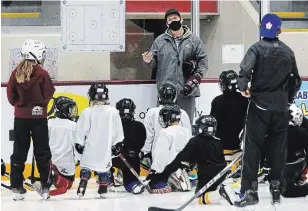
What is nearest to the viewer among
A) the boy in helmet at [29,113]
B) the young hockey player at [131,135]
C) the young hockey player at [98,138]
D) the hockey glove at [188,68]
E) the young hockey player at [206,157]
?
the young hockey player at [206,157]

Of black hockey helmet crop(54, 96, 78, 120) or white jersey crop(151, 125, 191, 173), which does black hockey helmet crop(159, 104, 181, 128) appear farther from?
black hockey helmet crop(54, 96, 78, 120)

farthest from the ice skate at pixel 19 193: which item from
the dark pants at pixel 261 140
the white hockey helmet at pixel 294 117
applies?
the white hockey helmet at pixel 294 117

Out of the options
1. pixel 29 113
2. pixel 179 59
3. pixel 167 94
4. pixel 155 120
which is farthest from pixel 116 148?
pixel 179 59

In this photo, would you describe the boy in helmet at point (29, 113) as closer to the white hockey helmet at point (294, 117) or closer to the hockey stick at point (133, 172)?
the hockey stick at point (133, 172)

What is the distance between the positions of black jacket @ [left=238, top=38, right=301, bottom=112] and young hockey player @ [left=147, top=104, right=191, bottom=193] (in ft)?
3.87

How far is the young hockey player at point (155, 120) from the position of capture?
5734 mm

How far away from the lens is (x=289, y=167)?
515 cm

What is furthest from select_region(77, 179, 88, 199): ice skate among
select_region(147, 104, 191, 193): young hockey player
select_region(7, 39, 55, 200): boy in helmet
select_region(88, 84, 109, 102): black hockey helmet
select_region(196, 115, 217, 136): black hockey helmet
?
select_region(196, 115, 217, 136): black hockey helmet

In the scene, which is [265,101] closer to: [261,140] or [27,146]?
[261,140]

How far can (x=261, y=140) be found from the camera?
4445mm

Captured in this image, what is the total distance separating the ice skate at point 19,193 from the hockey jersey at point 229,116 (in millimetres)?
1520

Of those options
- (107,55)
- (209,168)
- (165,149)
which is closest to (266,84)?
(209,168)

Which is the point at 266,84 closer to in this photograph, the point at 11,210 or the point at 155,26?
the point at 11,210

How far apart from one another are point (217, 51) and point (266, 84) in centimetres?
238
